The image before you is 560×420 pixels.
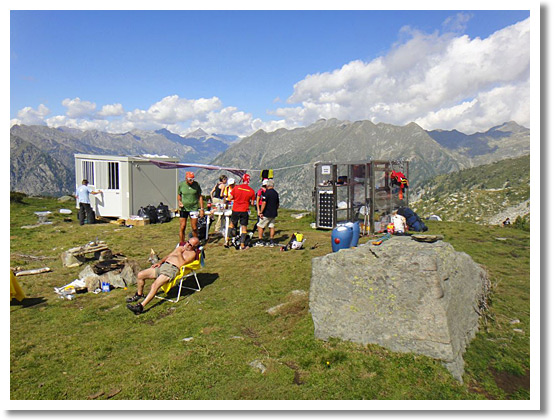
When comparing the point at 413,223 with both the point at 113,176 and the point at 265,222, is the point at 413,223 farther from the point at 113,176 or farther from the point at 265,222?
the point at 113,176

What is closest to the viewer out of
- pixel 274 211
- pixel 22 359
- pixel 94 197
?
pixel 22 359

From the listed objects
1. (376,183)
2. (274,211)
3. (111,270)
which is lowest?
(111,270)

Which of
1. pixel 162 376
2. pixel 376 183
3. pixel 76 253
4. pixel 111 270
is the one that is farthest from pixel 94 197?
pixel 162 376

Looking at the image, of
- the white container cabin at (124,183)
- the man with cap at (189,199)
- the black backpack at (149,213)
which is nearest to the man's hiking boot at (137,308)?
the man with cap at (189,199)

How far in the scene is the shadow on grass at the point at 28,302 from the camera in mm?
7637

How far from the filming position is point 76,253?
1068 cm

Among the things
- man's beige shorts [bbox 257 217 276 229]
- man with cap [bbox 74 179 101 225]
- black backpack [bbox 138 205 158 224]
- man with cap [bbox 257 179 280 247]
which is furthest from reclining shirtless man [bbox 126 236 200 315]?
man with cap [bbox 74 179 101 225]

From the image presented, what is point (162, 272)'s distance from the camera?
A: 24.5 feet

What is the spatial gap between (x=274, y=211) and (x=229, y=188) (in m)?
1.83

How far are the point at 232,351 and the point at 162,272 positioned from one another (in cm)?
277

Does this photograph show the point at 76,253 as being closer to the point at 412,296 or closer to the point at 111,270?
the point at 111,270

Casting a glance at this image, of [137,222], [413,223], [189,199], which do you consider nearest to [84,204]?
[137,222]

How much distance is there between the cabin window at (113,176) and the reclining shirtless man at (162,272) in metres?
11.8

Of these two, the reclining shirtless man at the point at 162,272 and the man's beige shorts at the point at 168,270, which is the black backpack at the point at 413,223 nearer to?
the reclining shirtless man at the point at 162,272
